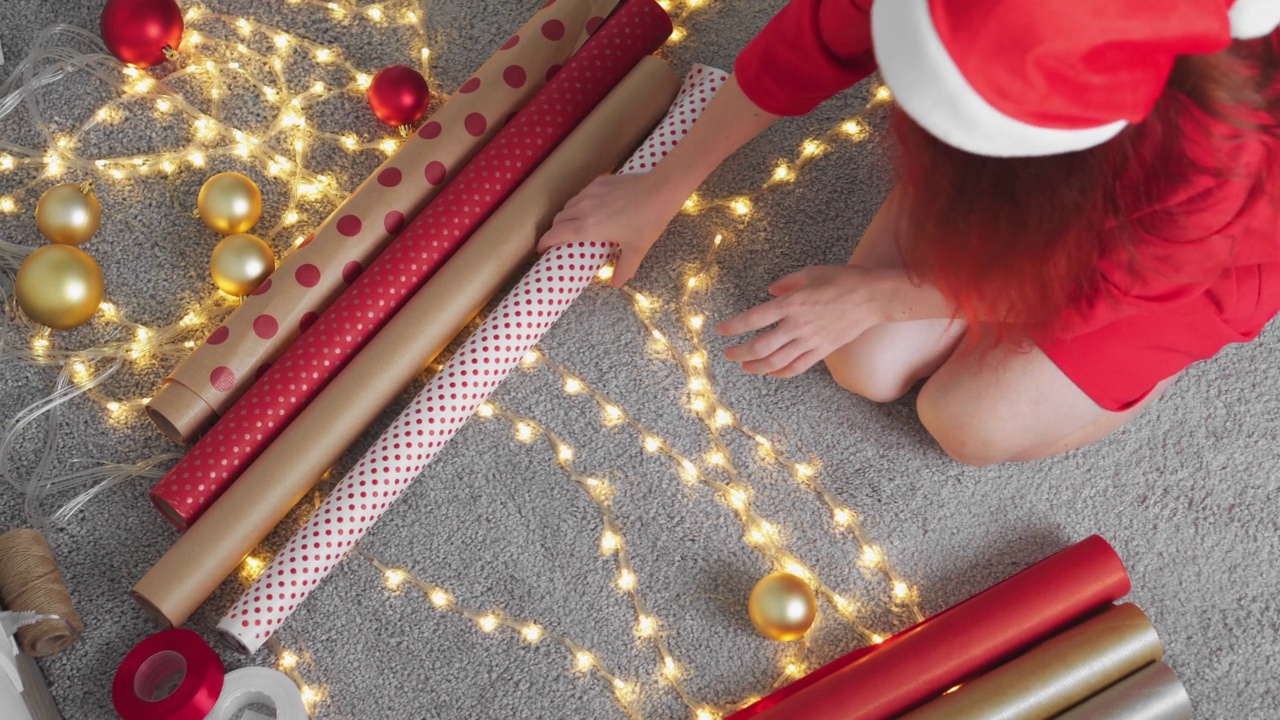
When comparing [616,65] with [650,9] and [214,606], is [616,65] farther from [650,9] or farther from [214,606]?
[214,606]

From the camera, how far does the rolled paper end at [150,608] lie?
1033 millimetres

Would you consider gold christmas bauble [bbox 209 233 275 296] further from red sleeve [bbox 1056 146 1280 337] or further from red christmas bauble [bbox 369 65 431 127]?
red sleeve [bbox 1056 146 1280 337]

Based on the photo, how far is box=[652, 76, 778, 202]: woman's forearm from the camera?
41.1 inches

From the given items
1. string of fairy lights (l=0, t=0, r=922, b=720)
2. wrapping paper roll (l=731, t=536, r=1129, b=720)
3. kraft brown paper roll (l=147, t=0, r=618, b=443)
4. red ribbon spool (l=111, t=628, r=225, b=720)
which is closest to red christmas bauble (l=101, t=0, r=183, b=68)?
string of fairy lights (l=0, t=0, r=922, b=720)

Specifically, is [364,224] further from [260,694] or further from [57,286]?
[260,694]

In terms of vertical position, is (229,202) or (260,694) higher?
(229,202)

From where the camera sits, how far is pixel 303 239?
119 centimetres

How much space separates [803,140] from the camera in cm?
129

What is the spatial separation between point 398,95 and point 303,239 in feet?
0.65

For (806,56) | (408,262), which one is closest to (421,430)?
(408,262)

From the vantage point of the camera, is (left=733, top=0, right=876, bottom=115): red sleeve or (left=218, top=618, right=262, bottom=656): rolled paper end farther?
(left=218, top=618, right=262, bottom=656): rolled paper end

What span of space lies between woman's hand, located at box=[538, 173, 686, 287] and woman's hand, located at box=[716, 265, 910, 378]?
143 mm

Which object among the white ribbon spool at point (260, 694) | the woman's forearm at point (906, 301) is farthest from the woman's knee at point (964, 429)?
the white ribbon spool at point (260, 694)

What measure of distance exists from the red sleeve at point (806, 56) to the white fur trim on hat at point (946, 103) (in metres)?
0.26
